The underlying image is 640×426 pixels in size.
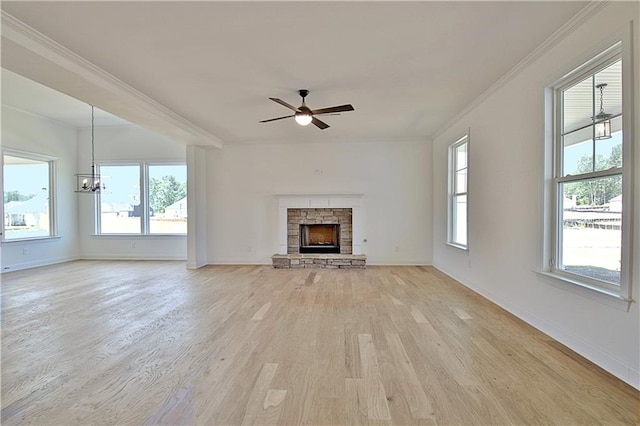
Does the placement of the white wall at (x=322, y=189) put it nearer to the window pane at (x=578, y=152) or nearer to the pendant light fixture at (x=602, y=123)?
the window pane at (x=578, y=152)

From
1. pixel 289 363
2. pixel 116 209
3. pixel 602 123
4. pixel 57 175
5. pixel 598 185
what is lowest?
pixel 289 363

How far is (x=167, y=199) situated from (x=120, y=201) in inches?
46.9

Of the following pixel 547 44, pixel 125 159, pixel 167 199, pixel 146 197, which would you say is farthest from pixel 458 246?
pixel 125 159

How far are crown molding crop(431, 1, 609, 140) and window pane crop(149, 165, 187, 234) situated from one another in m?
6.34

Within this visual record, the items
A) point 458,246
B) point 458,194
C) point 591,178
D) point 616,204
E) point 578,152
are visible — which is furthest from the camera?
point 458,194

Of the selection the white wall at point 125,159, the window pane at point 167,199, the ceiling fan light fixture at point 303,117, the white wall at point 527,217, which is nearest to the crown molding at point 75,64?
the ceiling fan light fixture at point 303,117

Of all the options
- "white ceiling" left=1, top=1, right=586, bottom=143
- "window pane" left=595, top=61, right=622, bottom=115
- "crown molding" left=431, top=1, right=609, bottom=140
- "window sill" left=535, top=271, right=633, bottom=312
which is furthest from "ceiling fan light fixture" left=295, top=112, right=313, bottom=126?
"window sill" left=535, top=271, right=633, bottom=312

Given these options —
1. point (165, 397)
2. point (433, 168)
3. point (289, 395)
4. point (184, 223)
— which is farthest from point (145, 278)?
point (433, 168)

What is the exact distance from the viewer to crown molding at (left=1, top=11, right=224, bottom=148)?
255 cm

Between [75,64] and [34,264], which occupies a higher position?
[75,64]

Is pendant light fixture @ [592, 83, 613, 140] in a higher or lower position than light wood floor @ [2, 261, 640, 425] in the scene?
higher

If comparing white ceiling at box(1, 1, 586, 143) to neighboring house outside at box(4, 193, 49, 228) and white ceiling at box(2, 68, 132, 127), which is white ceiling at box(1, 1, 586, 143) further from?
neighboring house outside at box(4, 193, 49, 228)

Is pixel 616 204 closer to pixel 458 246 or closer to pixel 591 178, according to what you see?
pixel 591 178

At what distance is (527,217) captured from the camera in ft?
10.8
